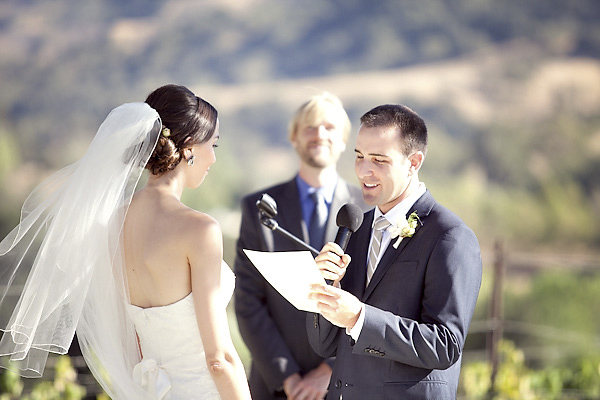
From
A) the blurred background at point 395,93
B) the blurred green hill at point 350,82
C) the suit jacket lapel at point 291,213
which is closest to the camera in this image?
the suit jacket lapel at point 291,213

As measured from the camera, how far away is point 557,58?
46.9 feet

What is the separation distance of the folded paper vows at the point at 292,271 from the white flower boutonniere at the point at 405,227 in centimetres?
39

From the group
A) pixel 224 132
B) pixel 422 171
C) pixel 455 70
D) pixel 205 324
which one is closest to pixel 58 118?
pixel 224 132

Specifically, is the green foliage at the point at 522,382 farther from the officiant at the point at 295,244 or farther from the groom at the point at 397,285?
the groom at the point at 397,285

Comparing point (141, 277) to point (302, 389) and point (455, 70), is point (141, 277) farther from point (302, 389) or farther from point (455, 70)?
point (455, 70)

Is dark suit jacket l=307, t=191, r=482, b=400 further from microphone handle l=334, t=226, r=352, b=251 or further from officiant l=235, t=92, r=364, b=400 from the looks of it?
officiant l=235, t=92, r=364, b=400

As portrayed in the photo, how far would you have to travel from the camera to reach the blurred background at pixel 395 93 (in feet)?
36.6

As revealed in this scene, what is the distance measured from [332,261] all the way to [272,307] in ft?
4.78

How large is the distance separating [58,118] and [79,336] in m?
9.28

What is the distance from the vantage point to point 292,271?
2.42 meters

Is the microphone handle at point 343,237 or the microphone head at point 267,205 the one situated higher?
the microphone head at point 267,205

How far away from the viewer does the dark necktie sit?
391 cm

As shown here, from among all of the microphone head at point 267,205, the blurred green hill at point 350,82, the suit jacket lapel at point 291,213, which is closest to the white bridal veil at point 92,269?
the microphone head at point 267,205

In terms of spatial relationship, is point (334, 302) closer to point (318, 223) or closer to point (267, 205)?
point (267, 205)
